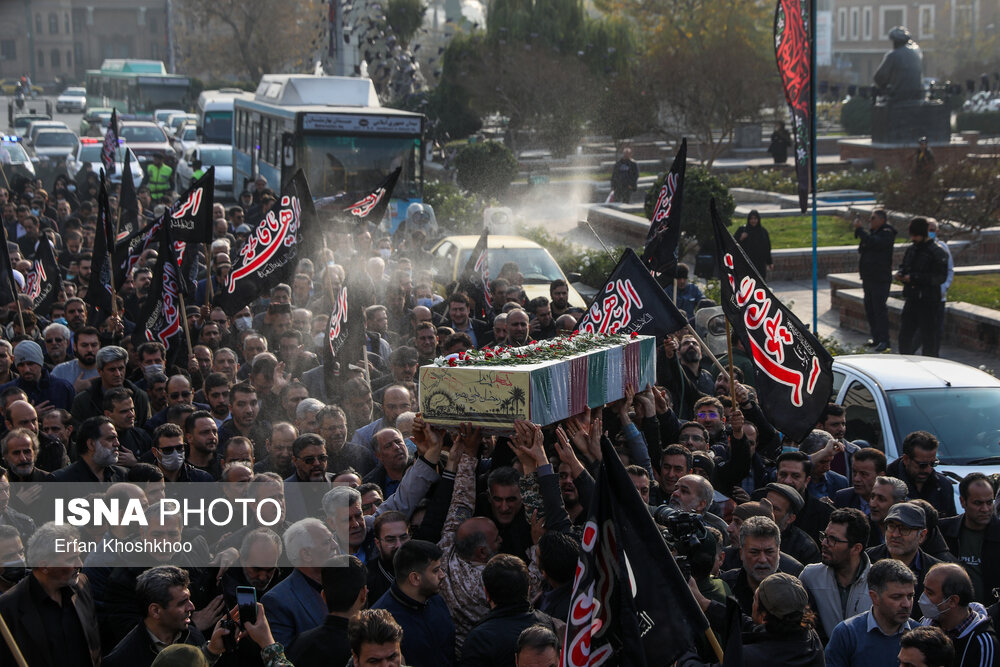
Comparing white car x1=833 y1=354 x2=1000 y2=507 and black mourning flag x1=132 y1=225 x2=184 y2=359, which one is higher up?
black mourning flag x1=132 y1=225 x2=184 y2=359

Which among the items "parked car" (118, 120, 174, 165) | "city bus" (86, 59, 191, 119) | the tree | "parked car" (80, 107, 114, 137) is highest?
the tree

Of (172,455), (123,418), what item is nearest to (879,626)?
(172,455)

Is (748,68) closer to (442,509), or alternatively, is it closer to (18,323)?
(18,323)

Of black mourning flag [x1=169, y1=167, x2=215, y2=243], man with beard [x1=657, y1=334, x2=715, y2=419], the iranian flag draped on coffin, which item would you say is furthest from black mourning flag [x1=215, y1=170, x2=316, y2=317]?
the iranian flag draped on coffin

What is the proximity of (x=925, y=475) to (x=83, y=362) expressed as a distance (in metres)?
6.46

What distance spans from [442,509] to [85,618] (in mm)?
1679

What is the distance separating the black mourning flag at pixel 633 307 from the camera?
8.88 meters

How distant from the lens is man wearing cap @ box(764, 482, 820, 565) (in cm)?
686

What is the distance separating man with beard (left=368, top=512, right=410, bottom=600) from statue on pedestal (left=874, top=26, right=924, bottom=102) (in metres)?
30.8

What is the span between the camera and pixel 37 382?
9930mm

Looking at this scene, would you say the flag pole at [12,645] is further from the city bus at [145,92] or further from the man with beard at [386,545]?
the city bus at [145,92]

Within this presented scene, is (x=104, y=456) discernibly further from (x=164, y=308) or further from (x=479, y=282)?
(x=479, y=282)

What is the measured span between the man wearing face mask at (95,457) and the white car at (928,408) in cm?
538

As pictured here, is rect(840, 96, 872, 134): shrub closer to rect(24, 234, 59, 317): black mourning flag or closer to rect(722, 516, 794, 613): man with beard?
rect(24, 234, 59, 317): black mourning flag
